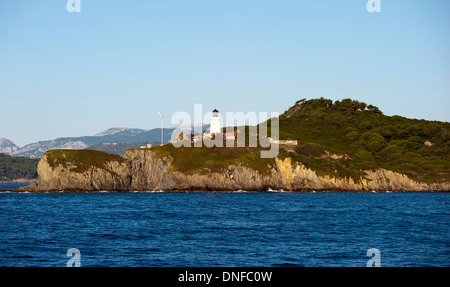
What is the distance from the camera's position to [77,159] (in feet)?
512

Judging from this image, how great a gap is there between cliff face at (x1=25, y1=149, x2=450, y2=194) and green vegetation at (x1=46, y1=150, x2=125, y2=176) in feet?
1.45

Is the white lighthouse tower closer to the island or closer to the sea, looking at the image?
the island

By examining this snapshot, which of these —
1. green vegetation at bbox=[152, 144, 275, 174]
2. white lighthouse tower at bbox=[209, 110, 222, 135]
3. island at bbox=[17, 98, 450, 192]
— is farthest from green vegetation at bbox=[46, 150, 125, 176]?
white lighthouse tower at bbox=[209, 110, 222, 135]

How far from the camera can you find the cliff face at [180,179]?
153475 mm

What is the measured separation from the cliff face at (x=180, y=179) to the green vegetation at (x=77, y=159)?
0.44m

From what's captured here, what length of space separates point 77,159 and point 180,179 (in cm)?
3404

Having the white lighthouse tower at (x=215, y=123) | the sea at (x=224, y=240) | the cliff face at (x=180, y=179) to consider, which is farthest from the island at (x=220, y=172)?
the sea at (x=224, y=240)

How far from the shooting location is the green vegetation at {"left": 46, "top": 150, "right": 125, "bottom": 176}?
153250 mm

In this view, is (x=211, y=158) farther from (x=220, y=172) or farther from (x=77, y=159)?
(x=77, y=159)

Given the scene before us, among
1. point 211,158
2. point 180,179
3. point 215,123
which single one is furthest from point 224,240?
point 215,123

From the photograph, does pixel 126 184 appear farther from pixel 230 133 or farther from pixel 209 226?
pixel 209 226
